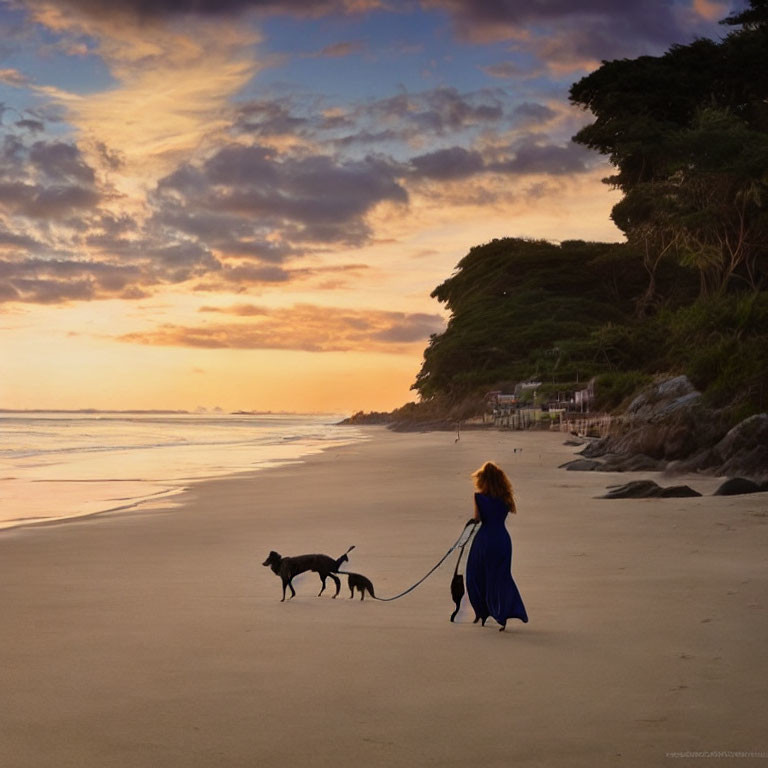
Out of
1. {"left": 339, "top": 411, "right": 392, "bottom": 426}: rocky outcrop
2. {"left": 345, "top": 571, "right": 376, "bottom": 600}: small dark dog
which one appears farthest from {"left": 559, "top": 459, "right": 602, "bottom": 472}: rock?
{"left": 339, "top": 411, "right": 392, "bottom": 426}: rocky outcrop

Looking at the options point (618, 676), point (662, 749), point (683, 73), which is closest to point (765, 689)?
point (618, 676)

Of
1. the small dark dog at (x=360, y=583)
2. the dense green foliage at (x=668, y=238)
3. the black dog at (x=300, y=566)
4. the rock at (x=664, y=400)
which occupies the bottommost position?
the small dark dog at (x=360, y=583)

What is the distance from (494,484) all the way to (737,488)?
29.6ft

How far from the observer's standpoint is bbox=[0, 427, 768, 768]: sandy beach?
4480 millimetres

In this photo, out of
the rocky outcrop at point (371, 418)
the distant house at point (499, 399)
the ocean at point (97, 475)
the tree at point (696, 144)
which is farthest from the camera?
the rocky outcrop at point (371, 418)

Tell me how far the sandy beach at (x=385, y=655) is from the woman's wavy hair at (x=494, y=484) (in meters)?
0.96

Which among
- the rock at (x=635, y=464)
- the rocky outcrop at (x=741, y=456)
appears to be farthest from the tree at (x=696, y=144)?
the rocky outcrop at (x=741, y=456)

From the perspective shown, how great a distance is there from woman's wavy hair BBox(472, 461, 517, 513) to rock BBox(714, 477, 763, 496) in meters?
8.68

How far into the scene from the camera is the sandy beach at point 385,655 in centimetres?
448

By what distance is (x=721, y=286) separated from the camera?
51.8 metres

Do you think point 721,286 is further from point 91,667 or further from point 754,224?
point 91,667

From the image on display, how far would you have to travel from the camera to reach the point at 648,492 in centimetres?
1541

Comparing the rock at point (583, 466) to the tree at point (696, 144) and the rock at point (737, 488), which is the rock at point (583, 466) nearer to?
the rock at point (737, 488)

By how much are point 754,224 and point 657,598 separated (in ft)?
155
